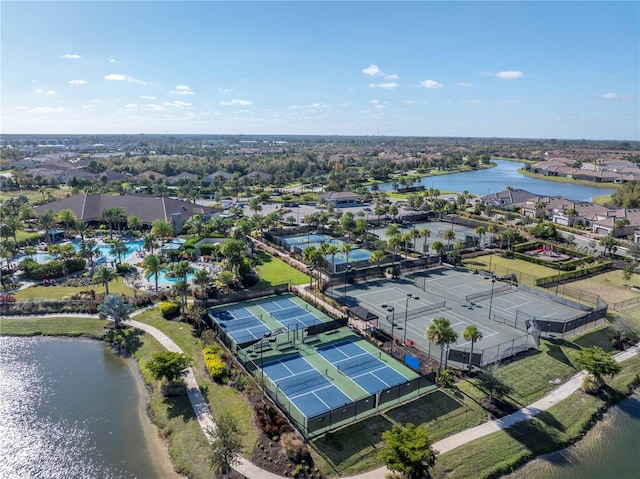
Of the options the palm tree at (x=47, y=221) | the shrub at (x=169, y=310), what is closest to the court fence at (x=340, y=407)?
the shrub at (x=169, y=310)

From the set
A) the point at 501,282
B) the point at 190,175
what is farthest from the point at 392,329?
the point at 190,175

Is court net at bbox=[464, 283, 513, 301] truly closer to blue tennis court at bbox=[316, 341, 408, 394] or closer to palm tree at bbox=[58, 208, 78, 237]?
blue tennis court at bbox=[316, 341, 408, 394]

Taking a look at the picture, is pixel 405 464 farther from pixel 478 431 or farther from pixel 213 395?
pixel 213 395

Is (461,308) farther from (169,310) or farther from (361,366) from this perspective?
(169,310)

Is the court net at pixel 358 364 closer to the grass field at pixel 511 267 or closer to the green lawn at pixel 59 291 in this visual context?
the green lawn at pixel 59 291

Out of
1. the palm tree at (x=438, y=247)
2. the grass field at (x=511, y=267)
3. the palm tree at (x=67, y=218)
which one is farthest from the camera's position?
the palm tree at (x=67, y=218)
